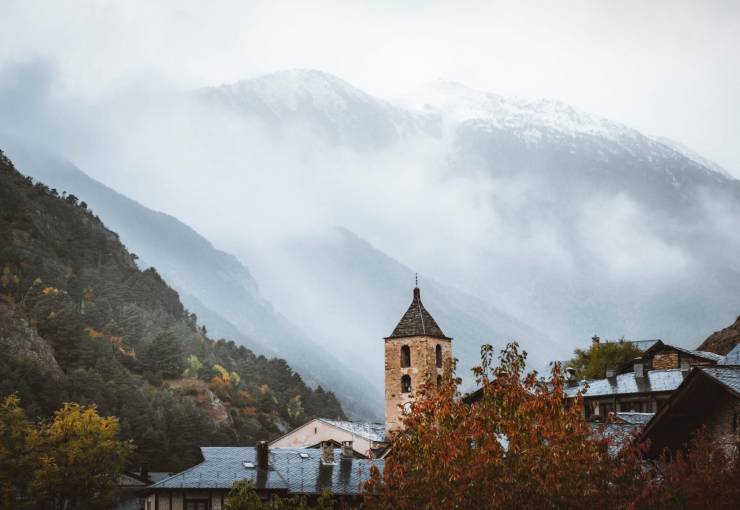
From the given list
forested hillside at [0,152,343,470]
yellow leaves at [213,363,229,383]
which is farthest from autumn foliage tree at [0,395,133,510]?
yellow leaves at [213,363,229,383]

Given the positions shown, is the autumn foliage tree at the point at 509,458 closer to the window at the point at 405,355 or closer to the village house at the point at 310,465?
the village house at the point at 310,465

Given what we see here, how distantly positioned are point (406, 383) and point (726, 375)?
51649 mm

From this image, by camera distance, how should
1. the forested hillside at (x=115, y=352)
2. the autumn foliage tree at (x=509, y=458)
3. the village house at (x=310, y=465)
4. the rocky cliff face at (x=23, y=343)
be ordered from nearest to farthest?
the autumn foliage tree at (x=509, y=458)
the village house at (x=310, y=465)
the forested hillside at (x=115, y=352)
the rocky cliff face at (x=23, y=343)

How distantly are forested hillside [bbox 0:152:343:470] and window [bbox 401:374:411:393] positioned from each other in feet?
124

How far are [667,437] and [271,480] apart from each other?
34.1m

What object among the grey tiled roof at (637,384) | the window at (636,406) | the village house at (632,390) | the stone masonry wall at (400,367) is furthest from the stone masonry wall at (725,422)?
the stone masonry wall at (400,367)

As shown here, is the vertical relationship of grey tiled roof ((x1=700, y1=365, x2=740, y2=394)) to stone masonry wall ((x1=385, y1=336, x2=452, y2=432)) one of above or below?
below

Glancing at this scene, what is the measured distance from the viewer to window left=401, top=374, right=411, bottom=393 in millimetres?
77938

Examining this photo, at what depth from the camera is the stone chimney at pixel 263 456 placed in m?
62.6

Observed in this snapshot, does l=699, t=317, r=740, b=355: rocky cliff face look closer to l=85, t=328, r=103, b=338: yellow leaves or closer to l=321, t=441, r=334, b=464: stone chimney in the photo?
l=321, t=441, r=334, b=464: stone chimney

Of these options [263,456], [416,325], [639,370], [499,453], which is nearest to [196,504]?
[263,456]

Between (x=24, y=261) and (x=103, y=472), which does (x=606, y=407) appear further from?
(x=24, y=261)

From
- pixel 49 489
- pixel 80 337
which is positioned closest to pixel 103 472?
pixel 49 489

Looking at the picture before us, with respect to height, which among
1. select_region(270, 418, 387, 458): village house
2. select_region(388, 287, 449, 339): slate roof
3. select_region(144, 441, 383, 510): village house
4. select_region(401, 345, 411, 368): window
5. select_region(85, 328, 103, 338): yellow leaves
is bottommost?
select_region(144, 441, 383, 510): village house
